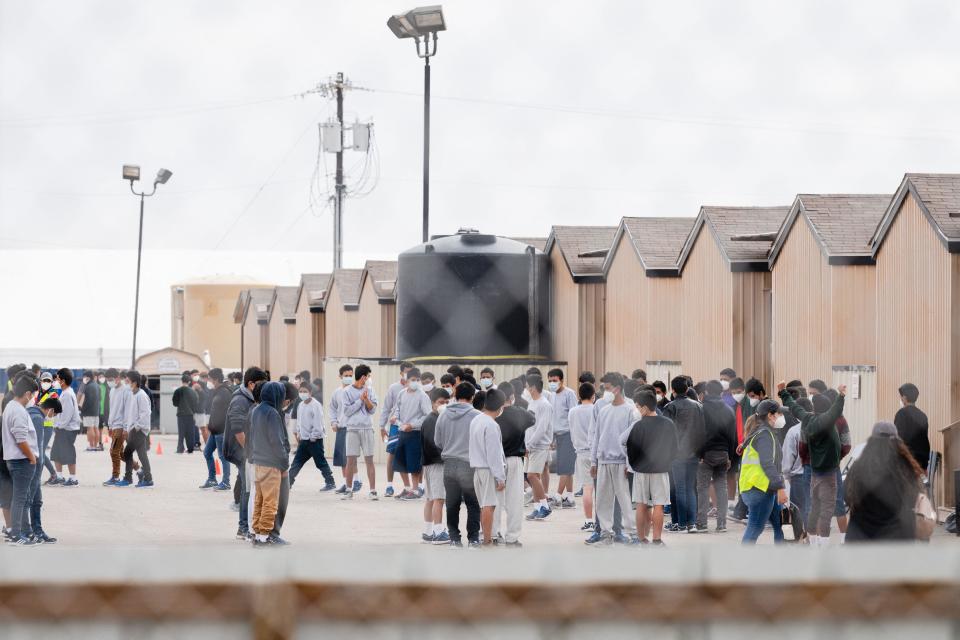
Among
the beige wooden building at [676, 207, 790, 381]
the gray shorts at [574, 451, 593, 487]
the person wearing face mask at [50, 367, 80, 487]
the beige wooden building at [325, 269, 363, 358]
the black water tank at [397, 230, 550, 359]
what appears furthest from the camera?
the beige wooden building at [325, 269, 363, 358]

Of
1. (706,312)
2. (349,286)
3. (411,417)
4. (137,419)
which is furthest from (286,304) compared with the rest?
(411,417)

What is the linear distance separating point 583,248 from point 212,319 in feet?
109

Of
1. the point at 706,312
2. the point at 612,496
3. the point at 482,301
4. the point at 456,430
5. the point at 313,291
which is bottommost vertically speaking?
the point at 612,496

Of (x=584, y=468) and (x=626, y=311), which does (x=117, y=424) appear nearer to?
(x=584, y=468)

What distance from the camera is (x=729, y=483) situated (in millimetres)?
14227

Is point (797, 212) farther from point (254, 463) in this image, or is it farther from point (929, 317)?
point (254, 463)

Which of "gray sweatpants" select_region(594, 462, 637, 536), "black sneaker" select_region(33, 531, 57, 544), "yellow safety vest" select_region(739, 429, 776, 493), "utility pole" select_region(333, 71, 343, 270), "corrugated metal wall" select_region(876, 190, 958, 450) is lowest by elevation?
"black sneaker" select_region(33, 531, 57, 544)

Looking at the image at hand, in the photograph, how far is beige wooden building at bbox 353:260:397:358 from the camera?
25719 millimetres

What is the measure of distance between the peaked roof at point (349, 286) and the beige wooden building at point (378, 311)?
14.3 inches

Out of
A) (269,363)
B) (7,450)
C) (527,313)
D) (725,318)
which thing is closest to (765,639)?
(7,450)

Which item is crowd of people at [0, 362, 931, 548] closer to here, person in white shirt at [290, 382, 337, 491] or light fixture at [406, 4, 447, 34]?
person in white shirt at [290, 382, 337, 491]

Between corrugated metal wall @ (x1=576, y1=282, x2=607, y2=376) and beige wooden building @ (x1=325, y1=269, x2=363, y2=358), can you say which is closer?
corrugated metal wall @ (x1=576, y1=282, x2=607, y2=376)

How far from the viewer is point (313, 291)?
30953mm

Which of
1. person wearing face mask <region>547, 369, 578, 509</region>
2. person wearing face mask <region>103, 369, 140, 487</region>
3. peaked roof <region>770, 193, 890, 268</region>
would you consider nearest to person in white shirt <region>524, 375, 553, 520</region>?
person wearing face mask <region>547, 369, 578, 509</region>
